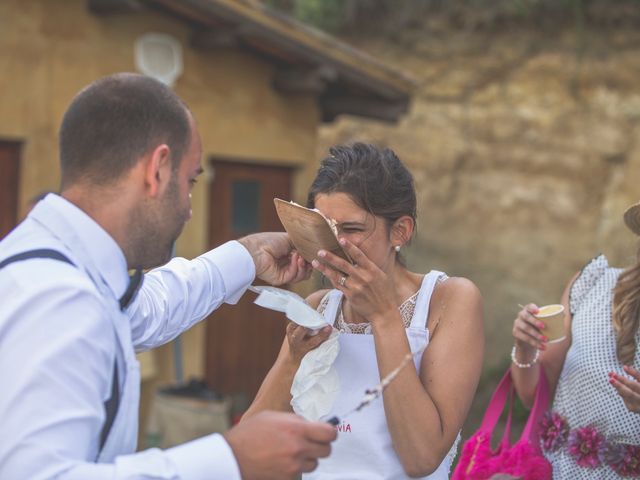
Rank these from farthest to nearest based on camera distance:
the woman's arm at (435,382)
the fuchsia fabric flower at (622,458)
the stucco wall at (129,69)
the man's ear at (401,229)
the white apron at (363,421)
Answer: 1. the stucco wall at (129,69)
2. the fuchsia fabric flower at (622,458)
3. the man's ear at (401,229)
4. the white apron at (363,421)
5. the woman's arm at (435,382)

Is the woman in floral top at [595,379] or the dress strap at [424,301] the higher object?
the dress strap at [424,301]

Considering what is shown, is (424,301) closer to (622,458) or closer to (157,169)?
(622,458)

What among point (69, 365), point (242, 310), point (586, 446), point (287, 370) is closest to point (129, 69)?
point (242, 310)

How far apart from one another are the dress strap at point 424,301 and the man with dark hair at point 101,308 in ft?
2.79

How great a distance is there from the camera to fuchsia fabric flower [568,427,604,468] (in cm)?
276

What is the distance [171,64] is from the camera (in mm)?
6578

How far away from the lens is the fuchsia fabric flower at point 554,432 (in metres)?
2.87

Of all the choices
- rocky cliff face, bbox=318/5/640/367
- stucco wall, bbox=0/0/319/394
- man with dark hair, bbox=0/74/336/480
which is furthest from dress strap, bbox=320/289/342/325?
rocky cliff face, bbox=318/5/640/367

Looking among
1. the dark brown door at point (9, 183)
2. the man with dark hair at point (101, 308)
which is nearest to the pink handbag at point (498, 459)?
the man with dark hair at point (101, 308)

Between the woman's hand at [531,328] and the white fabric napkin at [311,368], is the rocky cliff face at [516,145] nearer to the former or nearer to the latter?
the woman's hand at [531,328]

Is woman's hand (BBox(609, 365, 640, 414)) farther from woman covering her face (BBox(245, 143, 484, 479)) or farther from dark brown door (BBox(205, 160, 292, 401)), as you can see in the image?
dark brown door (BBox(205, 160, 292, 401))

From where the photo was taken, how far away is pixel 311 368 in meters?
2.47

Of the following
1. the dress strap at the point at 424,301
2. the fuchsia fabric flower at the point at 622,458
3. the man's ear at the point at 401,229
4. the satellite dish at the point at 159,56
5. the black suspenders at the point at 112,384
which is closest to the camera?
the black suspenders at the point at 112,384

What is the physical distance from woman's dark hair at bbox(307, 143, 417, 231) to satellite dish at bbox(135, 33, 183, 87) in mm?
4112
